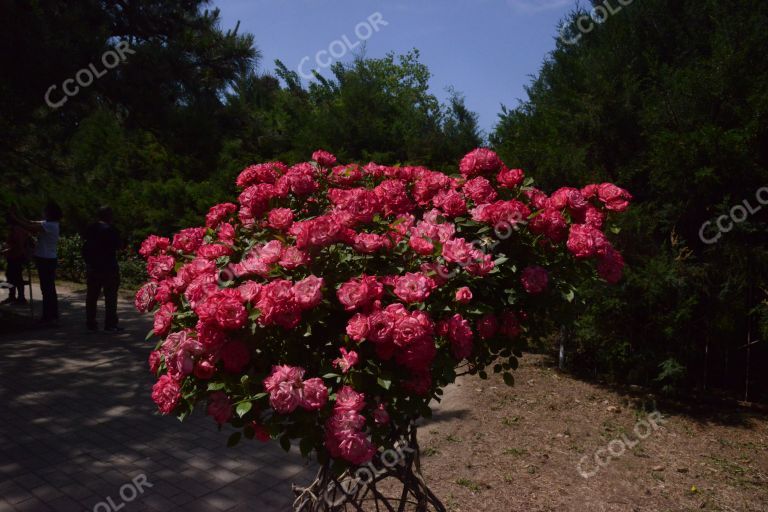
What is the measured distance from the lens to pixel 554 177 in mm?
6094

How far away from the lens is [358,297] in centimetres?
179

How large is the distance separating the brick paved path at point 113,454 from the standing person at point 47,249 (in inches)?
86.1

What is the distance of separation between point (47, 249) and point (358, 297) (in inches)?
310

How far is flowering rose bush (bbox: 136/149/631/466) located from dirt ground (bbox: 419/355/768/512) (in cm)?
156

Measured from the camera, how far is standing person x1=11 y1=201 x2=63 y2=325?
26.6 feet

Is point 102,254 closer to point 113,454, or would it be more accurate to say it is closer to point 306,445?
point 113,454

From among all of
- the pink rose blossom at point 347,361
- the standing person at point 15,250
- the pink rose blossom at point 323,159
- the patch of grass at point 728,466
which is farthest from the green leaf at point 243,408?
the standing person at point 15,250

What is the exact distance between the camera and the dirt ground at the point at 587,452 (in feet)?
11.6

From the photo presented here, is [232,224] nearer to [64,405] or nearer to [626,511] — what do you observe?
[626,511]

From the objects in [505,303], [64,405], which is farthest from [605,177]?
[64,405]

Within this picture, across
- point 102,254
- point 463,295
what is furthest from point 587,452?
point 102,254

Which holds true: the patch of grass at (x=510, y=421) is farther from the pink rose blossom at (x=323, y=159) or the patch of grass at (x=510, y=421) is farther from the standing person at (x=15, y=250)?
the standing person at (x=15, y=250)

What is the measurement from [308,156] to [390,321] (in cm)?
825

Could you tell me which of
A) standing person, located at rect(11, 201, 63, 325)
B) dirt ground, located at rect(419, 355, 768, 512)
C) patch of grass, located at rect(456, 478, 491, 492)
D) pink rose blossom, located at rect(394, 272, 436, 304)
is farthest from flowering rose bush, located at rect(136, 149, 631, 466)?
standing person, located at rect(11, 201, 63, 325)
